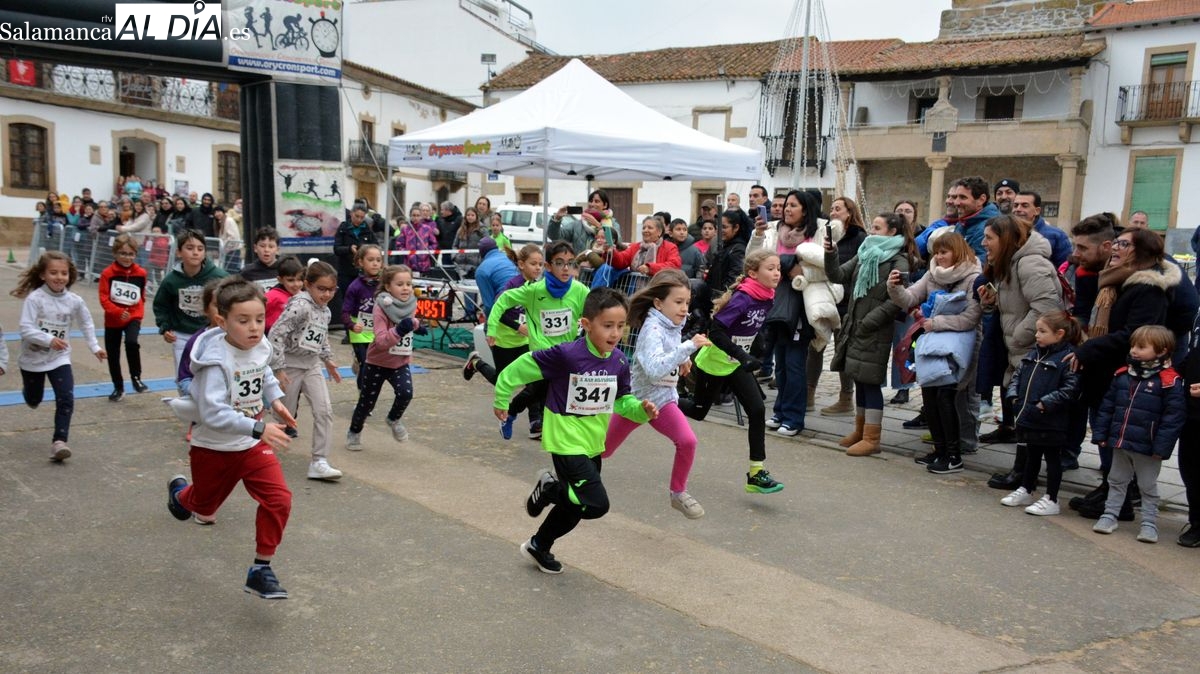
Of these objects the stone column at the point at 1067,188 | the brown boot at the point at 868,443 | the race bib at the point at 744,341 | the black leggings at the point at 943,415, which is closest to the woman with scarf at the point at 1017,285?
the black leggings at the point at 943,415

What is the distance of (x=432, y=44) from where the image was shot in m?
42.2

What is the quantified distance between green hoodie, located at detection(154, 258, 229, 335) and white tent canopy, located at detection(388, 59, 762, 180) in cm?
425

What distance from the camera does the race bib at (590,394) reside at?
14.6 feet

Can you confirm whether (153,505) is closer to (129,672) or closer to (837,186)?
(129,672)

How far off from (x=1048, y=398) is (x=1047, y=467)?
0.50 meters

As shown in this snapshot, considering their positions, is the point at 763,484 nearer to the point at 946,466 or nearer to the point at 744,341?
the point at 744,341

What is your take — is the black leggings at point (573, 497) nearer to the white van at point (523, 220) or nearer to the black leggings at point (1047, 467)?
the black leggings at point (1047, 467)

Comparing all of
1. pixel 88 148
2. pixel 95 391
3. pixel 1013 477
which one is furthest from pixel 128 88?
pixel 1013 477

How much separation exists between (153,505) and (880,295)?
5241mm

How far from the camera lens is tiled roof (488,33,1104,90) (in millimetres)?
29500

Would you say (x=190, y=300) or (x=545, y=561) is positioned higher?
(x=190, y=300)

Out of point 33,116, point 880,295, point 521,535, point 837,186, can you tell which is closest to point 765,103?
point 837,186

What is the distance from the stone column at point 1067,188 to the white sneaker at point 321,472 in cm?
2925

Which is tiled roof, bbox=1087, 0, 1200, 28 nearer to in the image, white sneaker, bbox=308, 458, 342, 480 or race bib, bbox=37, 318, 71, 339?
white sneaker, bbox=308, 458, 342, 480
